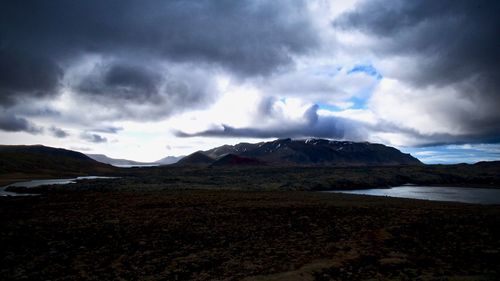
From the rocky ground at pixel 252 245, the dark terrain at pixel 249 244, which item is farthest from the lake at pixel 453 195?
the rocky ground at pixel 252 245

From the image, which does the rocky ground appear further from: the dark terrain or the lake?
the lake

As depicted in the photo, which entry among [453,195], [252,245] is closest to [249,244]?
[252,245]

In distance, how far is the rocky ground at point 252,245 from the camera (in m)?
10.6

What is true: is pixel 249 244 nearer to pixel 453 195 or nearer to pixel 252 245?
pixel 252 245

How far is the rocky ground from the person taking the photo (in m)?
10.6

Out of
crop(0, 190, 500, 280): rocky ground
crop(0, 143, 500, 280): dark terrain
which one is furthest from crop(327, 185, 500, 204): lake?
crop(0, 190, 500, 280): rocky ground

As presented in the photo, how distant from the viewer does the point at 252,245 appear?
1405cm

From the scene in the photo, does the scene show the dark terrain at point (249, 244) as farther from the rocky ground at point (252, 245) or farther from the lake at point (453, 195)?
the lake at point (453, 195)

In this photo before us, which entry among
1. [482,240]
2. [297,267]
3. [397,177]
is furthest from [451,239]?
[397,177]

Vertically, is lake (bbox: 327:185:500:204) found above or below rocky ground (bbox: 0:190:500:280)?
below

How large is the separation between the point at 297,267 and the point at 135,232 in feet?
30.4

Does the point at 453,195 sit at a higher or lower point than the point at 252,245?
lower

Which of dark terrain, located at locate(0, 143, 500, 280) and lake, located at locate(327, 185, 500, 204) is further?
lake, located at locate(327, 185, 500, 204)

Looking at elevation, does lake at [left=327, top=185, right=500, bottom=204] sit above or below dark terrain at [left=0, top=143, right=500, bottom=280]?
below
